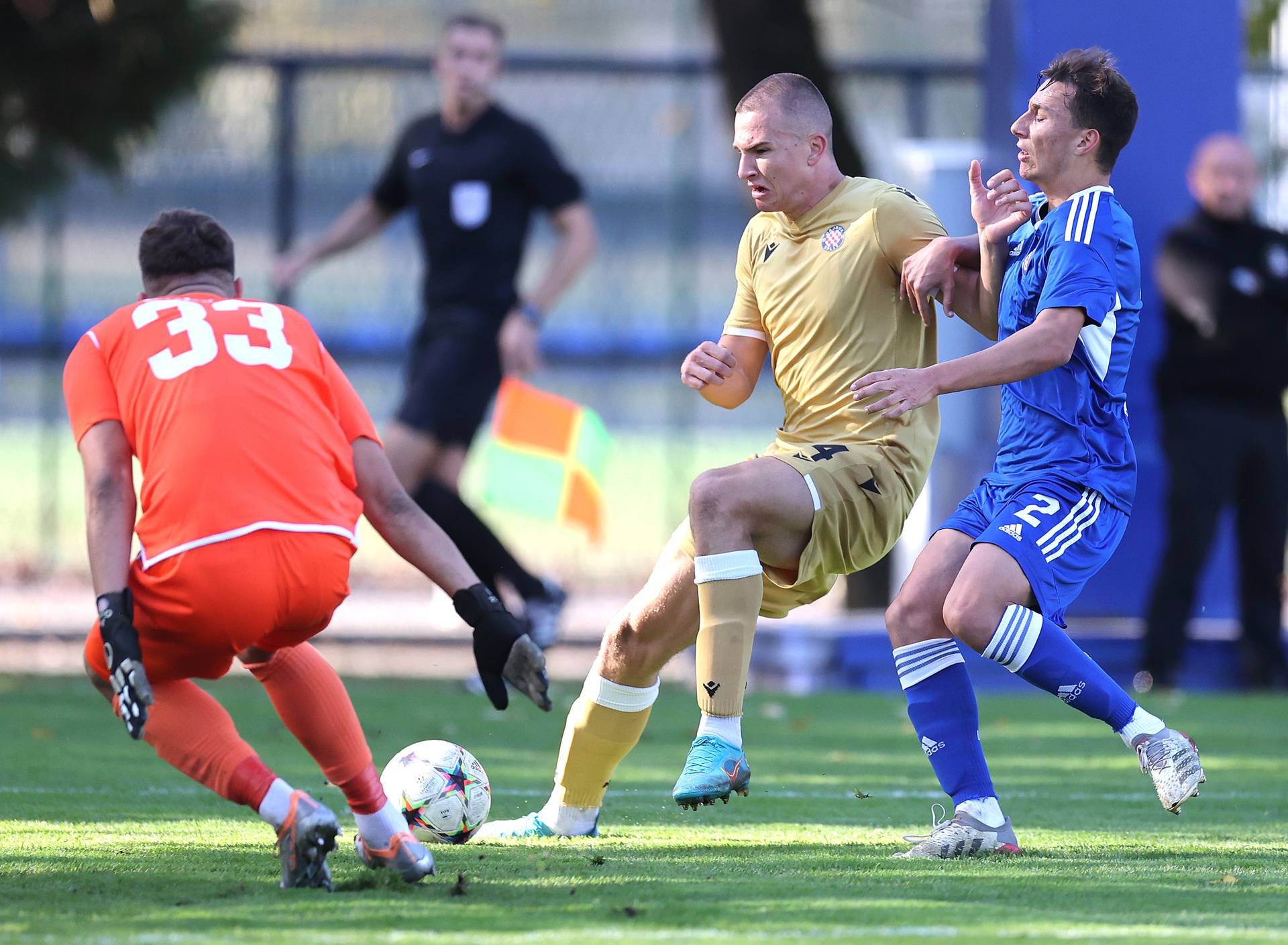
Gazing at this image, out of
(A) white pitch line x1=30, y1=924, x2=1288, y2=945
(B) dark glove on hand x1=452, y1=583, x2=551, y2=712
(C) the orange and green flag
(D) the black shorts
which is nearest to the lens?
(A) white pitch line x1=30, y1=924, x2=1288, y2=945

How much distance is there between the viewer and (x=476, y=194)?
7.88 meters

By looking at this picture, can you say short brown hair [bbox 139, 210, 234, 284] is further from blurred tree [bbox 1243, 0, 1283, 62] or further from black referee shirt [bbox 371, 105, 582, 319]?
blurred tree [bbox 1243, 0, 1283, 62]

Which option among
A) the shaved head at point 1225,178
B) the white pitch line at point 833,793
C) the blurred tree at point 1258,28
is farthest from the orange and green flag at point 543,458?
the blurred tree at point 1258,28

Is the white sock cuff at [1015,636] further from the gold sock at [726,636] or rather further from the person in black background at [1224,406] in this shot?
the person in black background at [1224,406]

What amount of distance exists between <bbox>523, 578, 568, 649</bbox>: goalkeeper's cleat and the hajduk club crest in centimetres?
368

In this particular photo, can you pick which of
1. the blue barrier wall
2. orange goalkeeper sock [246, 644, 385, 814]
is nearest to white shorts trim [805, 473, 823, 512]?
orange goalkeeper sock [246, 644, 385, 814]

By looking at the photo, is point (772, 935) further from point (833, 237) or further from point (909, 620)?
point (833, 237)

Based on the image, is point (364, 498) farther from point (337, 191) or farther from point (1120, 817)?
point (337, 191)

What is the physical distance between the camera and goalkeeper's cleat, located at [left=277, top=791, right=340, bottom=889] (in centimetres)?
363

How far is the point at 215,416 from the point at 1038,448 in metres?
1.91

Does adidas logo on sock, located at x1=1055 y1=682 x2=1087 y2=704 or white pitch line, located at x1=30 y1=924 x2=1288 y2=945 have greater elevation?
adidas logo on sock, located at x1=1055 y1=682 x2=1087 y2=704

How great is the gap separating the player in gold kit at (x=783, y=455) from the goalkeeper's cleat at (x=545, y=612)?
3.17 metres

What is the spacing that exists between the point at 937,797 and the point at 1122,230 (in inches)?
76.6

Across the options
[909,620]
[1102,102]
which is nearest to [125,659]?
[909,620]
